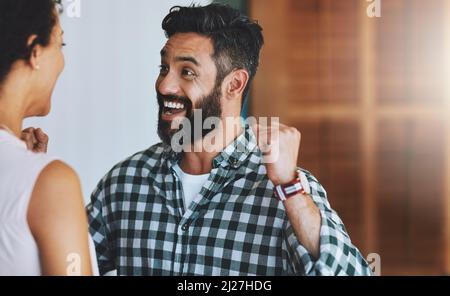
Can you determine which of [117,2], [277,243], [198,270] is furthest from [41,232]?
[117,2]

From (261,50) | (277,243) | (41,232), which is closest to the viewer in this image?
(41,232)

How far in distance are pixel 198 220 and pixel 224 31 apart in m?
0.54

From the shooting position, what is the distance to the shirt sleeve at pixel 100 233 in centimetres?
167

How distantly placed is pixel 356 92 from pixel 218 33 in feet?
1.52

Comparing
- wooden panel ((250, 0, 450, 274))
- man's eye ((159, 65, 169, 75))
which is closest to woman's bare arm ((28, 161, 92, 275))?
man's eye ((159, 65, 169, 75))

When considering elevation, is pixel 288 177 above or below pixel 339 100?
below

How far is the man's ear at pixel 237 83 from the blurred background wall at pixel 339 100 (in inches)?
1.5

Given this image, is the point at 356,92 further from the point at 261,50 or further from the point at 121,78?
the point at 121,78

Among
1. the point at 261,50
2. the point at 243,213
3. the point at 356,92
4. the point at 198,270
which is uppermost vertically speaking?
the point at 261,50

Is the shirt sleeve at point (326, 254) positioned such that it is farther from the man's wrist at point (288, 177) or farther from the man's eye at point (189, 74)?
the man's eye at point (189, 74)

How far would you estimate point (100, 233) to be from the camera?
5.52 ft

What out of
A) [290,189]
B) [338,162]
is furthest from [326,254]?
[338,162]

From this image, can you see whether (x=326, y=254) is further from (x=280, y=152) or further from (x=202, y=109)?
(x=202, y=109)

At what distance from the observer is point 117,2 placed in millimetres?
1736
